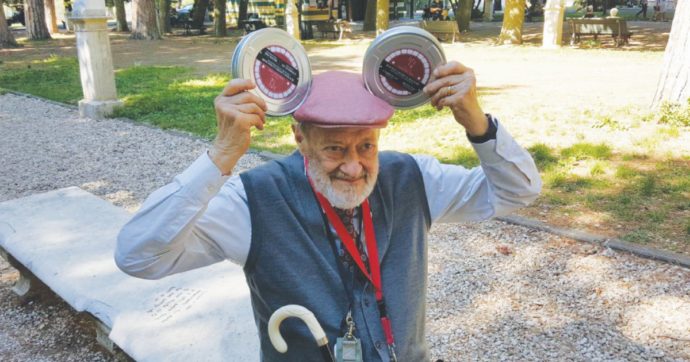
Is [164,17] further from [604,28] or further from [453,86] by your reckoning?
[453,86]

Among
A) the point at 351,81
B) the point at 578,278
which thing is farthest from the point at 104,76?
the point at 351,81

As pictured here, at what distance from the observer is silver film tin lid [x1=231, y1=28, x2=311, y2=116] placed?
1.84 metres

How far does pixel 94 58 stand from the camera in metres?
10.4

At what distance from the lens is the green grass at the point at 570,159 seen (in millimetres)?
5387

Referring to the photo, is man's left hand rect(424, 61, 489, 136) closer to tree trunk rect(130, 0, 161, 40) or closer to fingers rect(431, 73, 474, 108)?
fingers rect(431, 73, 474, 108)

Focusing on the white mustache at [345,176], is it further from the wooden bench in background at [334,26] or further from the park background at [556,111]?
the wooden bench in background at [334,26]

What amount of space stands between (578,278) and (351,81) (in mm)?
3159

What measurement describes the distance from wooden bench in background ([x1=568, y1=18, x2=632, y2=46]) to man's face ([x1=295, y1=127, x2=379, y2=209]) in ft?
62.0

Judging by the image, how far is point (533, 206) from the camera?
5727 mm

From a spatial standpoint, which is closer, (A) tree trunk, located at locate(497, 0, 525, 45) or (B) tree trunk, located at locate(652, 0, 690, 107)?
(B) tree trunk, located at locate(652, 0, 690, 107)

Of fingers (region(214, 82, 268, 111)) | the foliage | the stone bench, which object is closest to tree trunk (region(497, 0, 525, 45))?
the foliage

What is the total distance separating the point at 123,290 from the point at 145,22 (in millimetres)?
25010

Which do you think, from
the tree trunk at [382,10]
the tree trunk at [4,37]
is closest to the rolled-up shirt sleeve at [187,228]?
the tree trunk at [382,10]

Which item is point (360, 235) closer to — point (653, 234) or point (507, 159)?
point (507, 159)
